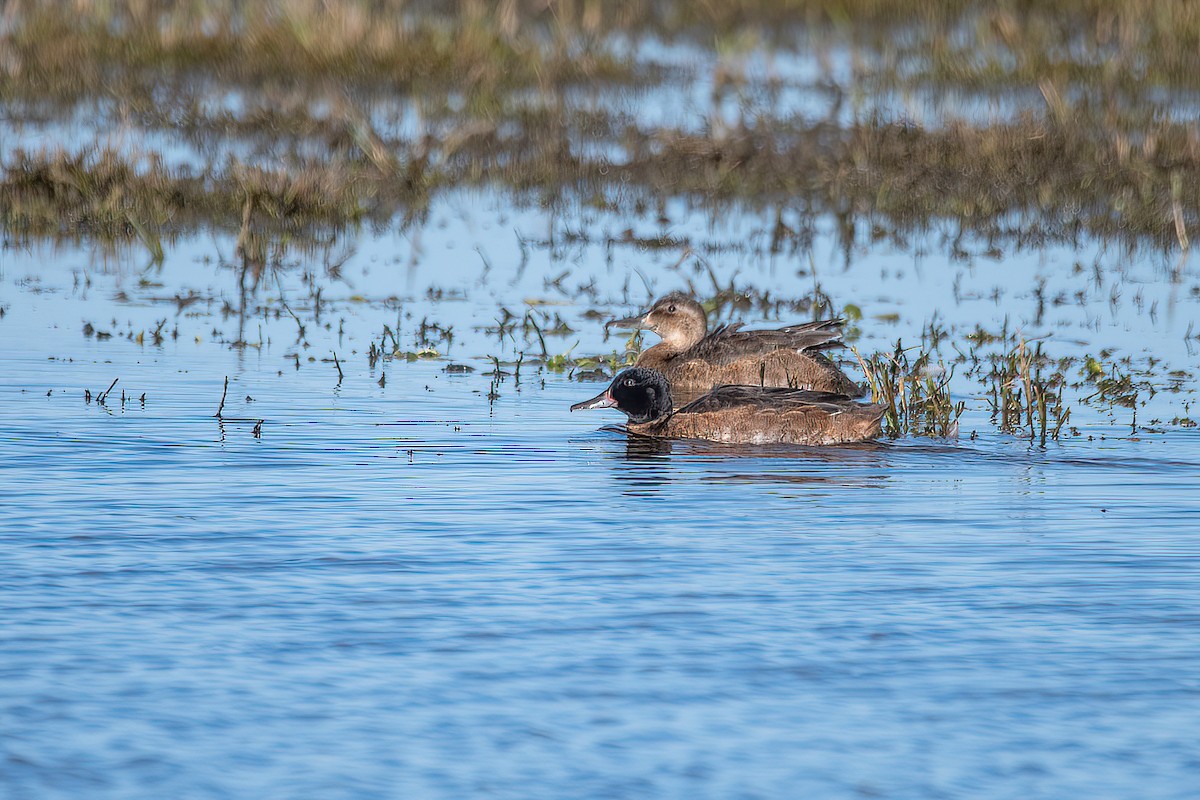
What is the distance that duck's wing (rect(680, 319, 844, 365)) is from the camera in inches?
465

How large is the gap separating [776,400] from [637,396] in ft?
2.74

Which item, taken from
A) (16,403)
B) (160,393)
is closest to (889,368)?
(160,393)

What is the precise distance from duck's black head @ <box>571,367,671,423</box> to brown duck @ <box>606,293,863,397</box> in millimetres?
844

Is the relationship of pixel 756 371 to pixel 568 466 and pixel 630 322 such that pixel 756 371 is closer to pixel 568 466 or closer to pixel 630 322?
pixel 630 322

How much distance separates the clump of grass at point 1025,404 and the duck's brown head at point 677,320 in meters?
2.25

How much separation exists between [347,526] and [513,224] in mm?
9739

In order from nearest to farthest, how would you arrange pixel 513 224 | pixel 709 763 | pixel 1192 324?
pixel 709 763
pixel 1192 324
pixel 513 224

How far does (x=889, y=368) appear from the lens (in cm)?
1192

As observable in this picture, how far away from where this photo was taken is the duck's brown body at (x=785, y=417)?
10422 mm

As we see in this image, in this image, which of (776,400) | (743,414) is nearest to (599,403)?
(743,414)

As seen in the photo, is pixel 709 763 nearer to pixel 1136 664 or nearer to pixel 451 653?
pixel 451 653

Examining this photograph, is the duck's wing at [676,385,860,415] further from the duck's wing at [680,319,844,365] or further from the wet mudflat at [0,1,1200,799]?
the duck's wing at [680,319,844,365]

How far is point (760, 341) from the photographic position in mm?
12094

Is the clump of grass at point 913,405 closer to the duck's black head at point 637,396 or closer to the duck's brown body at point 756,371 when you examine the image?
the duck's brown body at point 756,371
